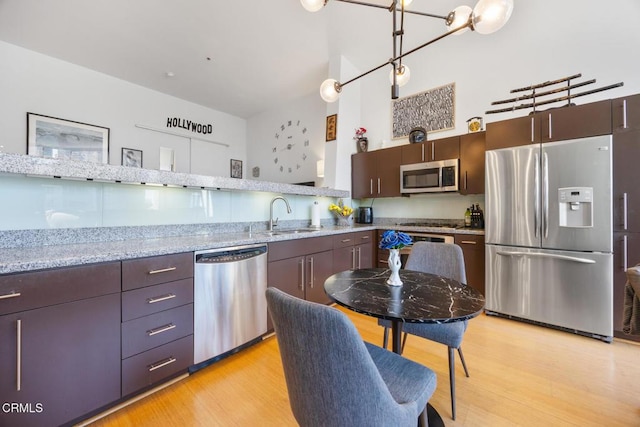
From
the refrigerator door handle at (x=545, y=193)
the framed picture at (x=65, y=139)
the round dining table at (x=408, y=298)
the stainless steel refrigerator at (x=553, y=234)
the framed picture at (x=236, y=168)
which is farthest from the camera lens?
the framed picture at (x=236, y=168)

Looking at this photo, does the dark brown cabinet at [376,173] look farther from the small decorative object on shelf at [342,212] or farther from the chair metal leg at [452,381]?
the chair metal leg at [452,381]

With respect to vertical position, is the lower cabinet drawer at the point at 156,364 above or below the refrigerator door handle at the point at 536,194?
below

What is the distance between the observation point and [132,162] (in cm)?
430

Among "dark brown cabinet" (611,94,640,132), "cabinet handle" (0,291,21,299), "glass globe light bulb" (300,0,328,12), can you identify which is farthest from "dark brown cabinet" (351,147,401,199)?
"cabinet handle" (0,291,21,299)

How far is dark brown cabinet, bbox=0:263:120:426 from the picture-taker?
111 centimetres

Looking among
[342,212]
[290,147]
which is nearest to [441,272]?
[342,212]

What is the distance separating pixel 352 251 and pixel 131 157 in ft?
13.0

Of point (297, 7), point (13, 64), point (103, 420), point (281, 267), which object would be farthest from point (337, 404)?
point (13, 64)

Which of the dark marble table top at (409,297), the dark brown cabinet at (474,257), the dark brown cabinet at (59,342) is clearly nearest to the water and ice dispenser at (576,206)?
the dark brown cabinet at (474,257)

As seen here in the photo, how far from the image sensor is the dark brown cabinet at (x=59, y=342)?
1.11m

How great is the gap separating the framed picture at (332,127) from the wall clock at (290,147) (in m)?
Result: 0.91

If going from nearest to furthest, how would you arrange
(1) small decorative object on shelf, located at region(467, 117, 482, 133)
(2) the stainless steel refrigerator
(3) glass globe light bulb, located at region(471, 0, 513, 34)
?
(3) glass globe light bulb, located at region(471, 0, 513, 34) → (2) the stainless steel refrigerator → (1) small decorative object on shelf, located at region(467, 117, 482, 133)

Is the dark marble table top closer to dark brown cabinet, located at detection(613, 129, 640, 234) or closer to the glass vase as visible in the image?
the glass vase

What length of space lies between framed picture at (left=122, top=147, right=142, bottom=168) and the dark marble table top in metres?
4.43
